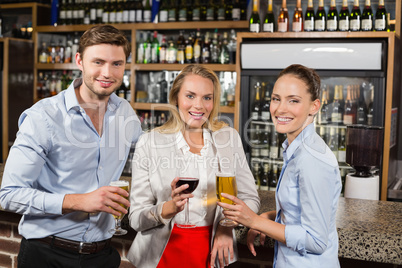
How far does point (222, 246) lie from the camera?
5.47ft

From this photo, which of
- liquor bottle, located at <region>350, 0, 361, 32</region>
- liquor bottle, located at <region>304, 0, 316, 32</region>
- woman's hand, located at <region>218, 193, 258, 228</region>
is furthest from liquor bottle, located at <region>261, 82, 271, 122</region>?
woman's hand, located at <region>218, 193, 258, 228</region>

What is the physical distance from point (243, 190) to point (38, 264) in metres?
0.83

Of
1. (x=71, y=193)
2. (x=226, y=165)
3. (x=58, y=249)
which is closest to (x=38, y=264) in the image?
(x=58, y=249)

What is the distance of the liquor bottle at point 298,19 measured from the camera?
386 centimetres

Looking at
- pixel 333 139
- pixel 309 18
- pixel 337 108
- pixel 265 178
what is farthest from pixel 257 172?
pixel 309 18

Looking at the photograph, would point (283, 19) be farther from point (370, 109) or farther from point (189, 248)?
point (189, 248)

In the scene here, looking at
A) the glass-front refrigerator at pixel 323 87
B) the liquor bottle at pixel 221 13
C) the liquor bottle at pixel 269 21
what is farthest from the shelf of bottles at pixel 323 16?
the liquor bottle at pixel 221 13

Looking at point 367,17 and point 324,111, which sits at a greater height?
point 367,17

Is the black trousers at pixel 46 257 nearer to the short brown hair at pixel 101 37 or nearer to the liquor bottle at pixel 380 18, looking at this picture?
the short brown hair at pixel 101 37

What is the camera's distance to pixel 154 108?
468cm

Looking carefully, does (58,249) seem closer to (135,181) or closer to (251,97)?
(135,181)

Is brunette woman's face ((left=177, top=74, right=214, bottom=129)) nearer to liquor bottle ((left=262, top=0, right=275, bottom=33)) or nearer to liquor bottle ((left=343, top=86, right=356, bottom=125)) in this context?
liquor bottle ((left=262, top=0, right=275, bottom=33))

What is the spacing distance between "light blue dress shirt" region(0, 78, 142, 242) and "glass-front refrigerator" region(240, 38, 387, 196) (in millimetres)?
2376

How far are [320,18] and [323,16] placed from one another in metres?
0.06
